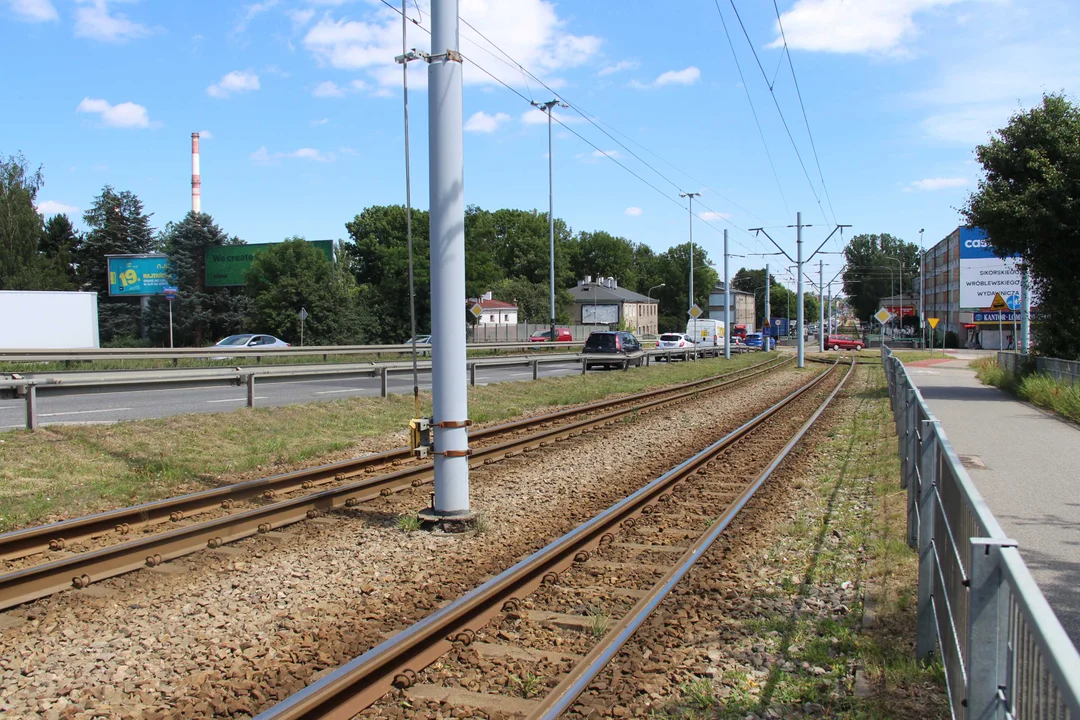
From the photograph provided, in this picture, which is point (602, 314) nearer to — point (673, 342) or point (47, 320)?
point (673, 342)

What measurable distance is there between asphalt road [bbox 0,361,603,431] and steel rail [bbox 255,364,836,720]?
905cm

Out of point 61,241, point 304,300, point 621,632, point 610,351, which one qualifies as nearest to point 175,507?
point 621,632

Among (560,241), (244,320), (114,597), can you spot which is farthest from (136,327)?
(560,241)

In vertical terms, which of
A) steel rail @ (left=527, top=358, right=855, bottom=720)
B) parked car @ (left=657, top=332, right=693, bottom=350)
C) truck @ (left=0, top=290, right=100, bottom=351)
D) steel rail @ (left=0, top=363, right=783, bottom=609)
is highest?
truck @ (left=0, top=290, right=100, bottom=351)

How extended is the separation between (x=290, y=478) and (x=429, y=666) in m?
5.59

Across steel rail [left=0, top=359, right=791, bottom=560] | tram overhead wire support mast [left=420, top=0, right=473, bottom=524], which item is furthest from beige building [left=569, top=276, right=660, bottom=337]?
tram overhead wire support mast [left=420, top=0, right=473, bottom=524]

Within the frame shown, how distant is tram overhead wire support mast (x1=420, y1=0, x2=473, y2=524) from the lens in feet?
26.0

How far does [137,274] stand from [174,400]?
5108 centimetres

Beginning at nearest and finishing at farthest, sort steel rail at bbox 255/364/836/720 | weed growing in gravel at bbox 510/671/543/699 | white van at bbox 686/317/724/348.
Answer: steel rail at bbox 255/364/836/720
weed growing in gravel at bbox 510/671/543/699
white van at bbox 686/317/724/348

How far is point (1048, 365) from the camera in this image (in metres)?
22.0

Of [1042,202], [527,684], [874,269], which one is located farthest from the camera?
[874,269]

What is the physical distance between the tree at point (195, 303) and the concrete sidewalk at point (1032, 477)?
50846 millimetres

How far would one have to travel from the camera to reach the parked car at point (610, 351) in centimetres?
3481

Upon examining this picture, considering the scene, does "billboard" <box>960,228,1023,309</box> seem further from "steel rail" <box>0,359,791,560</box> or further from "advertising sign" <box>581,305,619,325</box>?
"advertising sign" <box>581,305,619,325</box>
